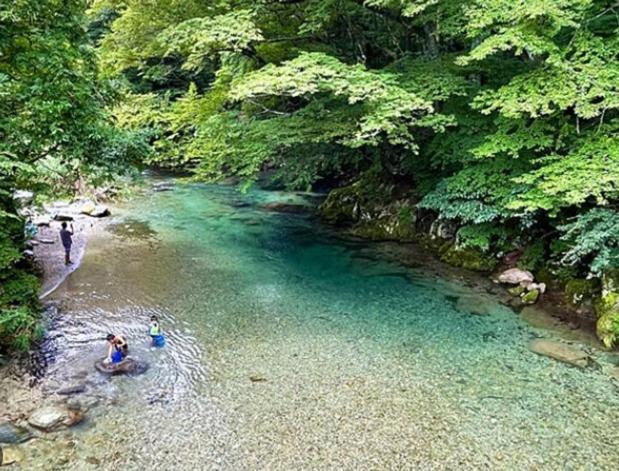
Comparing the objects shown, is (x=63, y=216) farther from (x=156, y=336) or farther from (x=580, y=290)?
(x=580, y=290)

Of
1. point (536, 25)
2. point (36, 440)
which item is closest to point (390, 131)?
point (536, 25)

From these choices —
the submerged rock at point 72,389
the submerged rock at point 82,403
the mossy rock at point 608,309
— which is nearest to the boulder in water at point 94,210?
the submerged rock at point 72,389

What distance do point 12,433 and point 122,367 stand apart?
2.08 meters

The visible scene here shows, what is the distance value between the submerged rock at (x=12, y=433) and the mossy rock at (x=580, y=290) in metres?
11.2

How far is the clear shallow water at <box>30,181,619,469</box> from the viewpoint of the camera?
6750 millimetres

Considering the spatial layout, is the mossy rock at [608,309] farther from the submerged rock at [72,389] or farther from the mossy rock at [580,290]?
the submerged rock at [72,389]

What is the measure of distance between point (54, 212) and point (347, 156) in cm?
1287

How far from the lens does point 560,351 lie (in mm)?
9547

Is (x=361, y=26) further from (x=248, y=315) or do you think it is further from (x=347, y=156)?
(x=248, y=315)

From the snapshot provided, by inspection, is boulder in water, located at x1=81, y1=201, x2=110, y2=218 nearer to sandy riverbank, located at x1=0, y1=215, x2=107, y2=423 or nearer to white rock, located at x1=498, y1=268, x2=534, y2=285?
sandy riverbank, located at x1=0, y1=215, x2=107, y2=423

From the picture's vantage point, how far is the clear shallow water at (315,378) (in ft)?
22.1

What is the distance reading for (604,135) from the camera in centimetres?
1064

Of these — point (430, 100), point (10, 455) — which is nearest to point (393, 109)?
point (430, 100)

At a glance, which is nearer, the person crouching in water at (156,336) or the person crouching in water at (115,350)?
the person crouching in water at (115,350)
